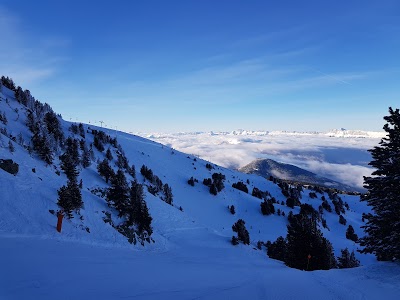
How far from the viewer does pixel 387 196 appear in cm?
2181

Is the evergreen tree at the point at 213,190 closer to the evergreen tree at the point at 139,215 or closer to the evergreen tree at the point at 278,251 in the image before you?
the evergreen tree at the point at 278,251

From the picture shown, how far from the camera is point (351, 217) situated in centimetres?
14062

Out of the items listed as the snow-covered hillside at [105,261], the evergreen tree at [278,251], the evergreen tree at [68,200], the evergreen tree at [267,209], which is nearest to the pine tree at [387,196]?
the snow-covered hillside at [105,261]

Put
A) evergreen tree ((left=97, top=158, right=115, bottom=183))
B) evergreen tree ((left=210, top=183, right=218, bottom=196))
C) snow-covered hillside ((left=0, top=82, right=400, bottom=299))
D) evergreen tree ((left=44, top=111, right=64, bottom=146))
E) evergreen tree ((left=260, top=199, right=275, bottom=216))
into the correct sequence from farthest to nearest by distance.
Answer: evergreen tree ((left=210, top=183, right=218, bottom=196)), evergreen tree ((left=260, top=199, right=275, bottom=216)), evergreen tree ((left=44, top=111, right=64, bottom=146)), evergreen tree ((left=97, top=158, right=115, bottom=183)), snow-covered hillside ((left=0, top=82, right=400, bottom=299))

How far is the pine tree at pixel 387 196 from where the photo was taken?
21.2m

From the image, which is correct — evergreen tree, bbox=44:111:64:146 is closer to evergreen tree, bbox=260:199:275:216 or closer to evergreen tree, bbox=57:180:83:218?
evergreen tree, bbox=57:180:83:218

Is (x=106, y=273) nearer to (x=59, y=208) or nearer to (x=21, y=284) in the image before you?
(x=21, y=284)

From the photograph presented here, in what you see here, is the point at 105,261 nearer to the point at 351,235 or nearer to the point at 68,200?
the point at 68,200

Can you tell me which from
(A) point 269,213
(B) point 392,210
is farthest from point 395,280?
(A) point 269,213

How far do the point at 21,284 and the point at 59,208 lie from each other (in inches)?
711

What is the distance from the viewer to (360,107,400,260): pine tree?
69.7ft

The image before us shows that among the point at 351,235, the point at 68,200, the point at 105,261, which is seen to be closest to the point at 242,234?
the point at 68,200

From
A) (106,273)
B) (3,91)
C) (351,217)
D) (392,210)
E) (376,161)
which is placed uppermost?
(3,91)

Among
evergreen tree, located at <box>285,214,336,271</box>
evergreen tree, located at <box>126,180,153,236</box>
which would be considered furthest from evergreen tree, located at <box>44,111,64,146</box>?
evergreen tree, located at <box>285,214,336,271</box>
